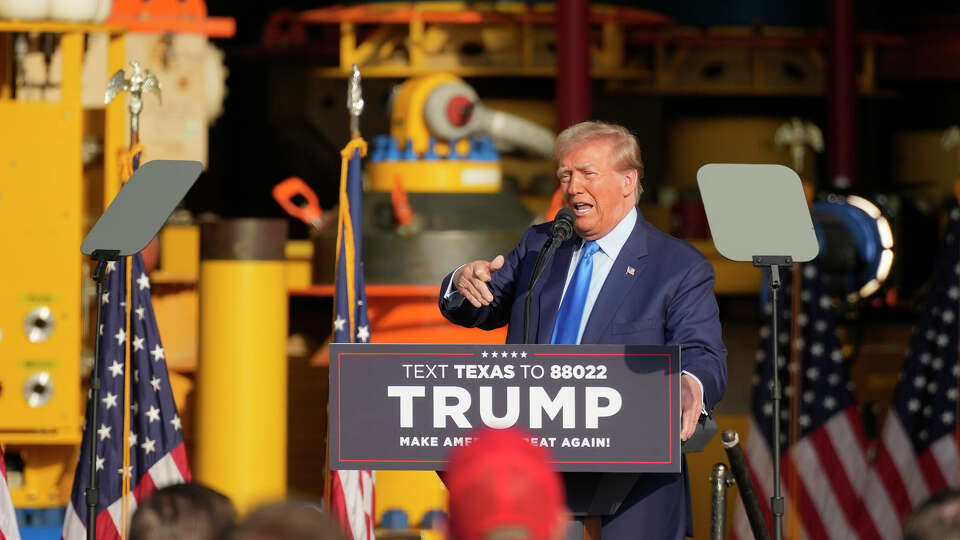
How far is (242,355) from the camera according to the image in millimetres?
9148

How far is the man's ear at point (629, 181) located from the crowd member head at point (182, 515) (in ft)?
5.39

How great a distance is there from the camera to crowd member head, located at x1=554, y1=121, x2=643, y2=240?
439 centimetres

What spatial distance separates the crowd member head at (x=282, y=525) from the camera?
2.43 metres

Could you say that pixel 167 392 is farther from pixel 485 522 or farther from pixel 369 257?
pixel 485 522

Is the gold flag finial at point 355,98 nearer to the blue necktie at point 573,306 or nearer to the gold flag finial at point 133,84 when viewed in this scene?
the gold flag finial at point 133,84

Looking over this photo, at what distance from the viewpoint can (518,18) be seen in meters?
12.4

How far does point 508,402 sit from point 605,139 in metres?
0.80

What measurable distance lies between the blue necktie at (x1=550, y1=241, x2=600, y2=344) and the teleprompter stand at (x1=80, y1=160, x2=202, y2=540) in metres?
1.23

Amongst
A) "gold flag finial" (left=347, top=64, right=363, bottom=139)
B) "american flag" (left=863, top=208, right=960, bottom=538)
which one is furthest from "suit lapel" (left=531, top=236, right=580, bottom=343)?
"american flag" (left=863, top=208, right=960, bottom=538)

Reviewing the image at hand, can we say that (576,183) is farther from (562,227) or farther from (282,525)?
(282,525)

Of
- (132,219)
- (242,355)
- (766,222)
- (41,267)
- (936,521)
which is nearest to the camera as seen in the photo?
(936,521)

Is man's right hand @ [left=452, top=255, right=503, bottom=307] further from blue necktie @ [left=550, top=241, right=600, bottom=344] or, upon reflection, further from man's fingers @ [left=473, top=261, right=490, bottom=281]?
blue necktie @ [left=550, top=241, right=600, bottom=344]

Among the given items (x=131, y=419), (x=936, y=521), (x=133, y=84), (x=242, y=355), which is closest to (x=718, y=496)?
(x=936, y=521)

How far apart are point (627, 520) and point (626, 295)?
1.75 feet
